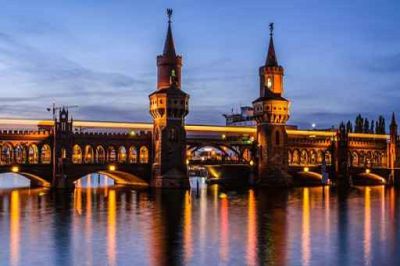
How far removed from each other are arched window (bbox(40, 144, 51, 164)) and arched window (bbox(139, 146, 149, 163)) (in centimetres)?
1611

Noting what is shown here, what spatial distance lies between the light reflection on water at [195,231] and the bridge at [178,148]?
18.7m

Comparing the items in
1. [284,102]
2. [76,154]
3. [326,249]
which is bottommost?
[326,249]

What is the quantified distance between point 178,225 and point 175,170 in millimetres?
50861

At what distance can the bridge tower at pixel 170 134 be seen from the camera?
106750 millimetres

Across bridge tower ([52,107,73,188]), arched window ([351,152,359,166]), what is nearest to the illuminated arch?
arched window ([351,152,359,166])

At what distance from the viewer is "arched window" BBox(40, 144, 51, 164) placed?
106550 mm

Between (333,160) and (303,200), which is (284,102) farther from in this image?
(303,200)

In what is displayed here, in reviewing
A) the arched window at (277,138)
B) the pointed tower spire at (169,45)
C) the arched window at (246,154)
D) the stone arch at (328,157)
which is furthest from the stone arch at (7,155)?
the stone arch at (328,157)

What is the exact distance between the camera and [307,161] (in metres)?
137

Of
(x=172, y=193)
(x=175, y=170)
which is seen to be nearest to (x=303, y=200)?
(x=172, y=193)

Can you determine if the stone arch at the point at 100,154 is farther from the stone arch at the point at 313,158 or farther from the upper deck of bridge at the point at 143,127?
the stone arch at the point at 313,158

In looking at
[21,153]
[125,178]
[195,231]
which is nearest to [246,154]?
[125,178]

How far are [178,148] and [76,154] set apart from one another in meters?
19.5

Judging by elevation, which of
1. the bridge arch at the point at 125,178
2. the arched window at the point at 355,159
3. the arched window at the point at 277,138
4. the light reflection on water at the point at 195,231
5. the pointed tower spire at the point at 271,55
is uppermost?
the pointed tower spire at the point at 271,55
